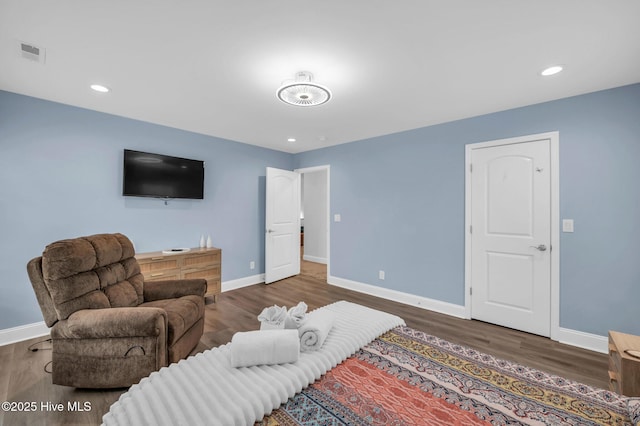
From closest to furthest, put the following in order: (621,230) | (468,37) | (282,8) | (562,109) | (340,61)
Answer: (282,8), (468,37), (340,61), (621,230), (562,109)

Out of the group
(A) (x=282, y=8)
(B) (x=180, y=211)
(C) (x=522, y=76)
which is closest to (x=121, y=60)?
(A) (x=282, y=8)

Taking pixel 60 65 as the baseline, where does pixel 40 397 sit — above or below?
below

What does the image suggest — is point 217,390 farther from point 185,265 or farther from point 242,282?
point 242,282

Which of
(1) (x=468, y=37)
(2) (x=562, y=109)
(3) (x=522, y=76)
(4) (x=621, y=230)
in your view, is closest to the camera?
(1) (x=468, y=37)

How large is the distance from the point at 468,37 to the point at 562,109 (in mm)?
1743

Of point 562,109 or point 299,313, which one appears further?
point 562,109

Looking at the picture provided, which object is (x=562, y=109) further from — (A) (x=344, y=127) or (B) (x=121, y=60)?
(B) (x=121, y=60)

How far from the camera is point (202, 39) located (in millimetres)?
1830

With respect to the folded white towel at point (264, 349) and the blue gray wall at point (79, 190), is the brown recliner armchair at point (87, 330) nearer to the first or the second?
the folded white towel at point (264, 349)

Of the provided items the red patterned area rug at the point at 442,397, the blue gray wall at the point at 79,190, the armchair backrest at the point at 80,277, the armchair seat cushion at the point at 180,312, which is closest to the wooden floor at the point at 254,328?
the armchair seat cushion at the point at 180,312

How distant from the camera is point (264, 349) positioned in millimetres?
1221

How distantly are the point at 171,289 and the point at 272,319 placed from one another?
1511 mm

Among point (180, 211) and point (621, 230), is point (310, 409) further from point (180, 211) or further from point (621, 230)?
point (180, 211)

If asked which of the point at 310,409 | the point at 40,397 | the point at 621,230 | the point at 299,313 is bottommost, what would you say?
the point at 40,397
